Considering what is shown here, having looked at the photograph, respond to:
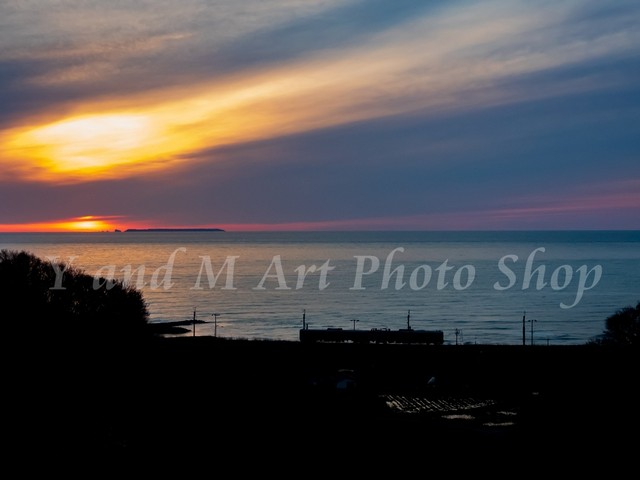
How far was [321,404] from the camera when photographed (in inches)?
1051

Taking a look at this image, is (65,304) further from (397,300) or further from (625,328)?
(397,300)

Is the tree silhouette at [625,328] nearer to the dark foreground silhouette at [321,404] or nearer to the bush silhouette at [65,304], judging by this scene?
Result: the dark foreground silhouette at [321,404]

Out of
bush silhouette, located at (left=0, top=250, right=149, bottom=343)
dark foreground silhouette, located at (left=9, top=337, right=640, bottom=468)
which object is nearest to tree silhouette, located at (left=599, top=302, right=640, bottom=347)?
dark foreground silhouette, located at (left=9, top=337, right=640, bottom=468)

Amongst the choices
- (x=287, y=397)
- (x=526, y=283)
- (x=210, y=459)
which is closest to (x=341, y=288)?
(x=526, y=283)

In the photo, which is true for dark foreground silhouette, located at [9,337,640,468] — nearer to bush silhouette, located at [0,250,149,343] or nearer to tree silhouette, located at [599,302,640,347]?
bush silhouette, located at [0,250,149,343]

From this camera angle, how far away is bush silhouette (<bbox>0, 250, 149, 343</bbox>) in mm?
31752

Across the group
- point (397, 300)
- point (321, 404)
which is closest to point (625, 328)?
point (321, 404)

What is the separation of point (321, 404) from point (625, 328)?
34701 millimetres

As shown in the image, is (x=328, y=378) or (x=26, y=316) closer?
(x=26, y=316)

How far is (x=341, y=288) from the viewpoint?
127m

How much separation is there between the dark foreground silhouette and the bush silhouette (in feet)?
4.49

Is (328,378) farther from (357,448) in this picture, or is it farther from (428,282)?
(428,282)

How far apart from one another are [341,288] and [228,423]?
106 metres

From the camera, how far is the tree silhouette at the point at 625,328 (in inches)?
2089
